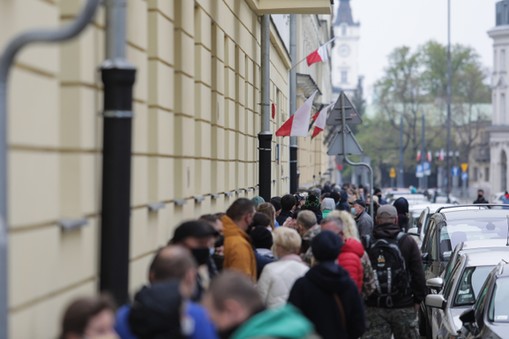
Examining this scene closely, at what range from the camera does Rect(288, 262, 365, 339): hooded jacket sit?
920cm

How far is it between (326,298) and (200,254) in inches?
51.9

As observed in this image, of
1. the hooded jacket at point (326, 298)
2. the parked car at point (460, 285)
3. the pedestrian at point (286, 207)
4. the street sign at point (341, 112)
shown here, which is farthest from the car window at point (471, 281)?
the street sign at point (341, 112)

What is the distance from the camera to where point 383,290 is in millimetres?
12188

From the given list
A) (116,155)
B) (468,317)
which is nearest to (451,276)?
(468,317)

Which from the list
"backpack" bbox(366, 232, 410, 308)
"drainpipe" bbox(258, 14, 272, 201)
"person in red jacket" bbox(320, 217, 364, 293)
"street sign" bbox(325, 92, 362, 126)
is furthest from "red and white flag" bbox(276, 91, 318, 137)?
"person in red jacket" bbox(320, 217, 364, 293)

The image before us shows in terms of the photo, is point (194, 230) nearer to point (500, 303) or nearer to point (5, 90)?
point (5, 90)

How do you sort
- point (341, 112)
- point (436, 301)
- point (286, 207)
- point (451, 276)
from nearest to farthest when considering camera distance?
point (436, 301) < point (451, 276) < point (286, 207) < point (341, 112)

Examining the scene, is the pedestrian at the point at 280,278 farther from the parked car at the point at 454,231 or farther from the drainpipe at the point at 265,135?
the drainpipe at the point at 265,135

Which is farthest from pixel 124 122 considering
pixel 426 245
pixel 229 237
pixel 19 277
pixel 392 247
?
pixel 426 245

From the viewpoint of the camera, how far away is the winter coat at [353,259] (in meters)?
10.9

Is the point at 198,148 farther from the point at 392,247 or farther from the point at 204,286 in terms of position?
the point at 204,286

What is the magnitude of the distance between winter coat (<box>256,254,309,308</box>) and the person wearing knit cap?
13.8 inches

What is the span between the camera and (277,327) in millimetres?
5359

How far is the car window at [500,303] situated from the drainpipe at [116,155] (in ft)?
13.8
